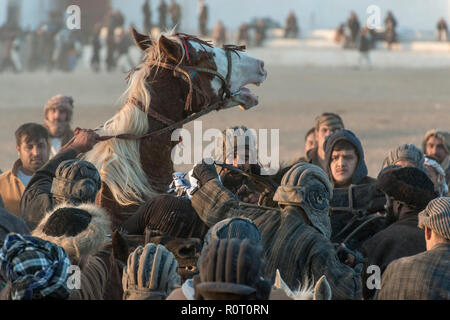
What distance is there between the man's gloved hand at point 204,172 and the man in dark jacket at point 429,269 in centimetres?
112

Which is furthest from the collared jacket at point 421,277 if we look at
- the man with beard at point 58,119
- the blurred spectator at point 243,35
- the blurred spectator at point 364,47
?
the blurred spectator at point 243,35

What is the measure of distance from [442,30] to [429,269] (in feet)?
90.6

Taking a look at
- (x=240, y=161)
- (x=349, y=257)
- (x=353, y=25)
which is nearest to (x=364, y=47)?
(x=353, y=25)

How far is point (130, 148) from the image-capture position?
588 centimetres

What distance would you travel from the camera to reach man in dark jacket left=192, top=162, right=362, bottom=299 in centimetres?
470

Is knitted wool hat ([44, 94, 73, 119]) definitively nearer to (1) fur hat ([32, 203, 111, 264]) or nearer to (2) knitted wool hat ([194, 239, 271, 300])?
(1) fur hat ([32, 203, 111, 264])

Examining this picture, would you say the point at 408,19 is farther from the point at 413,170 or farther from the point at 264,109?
the point at 413,170

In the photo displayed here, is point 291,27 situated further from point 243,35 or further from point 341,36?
point 243,35

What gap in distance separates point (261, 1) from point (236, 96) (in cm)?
3216

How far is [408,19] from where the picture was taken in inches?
1312

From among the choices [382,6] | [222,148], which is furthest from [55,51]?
[222,148]

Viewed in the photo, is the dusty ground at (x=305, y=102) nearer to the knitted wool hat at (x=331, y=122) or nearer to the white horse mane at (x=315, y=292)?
the knitted wool hat at (x=331, y=122)

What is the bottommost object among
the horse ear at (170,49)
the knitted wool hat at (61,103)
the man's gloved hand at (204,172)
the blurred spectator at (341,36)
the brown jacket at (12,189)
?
the brown jacket at (12,189)

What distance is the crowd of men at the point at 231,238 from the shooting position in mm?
3840
